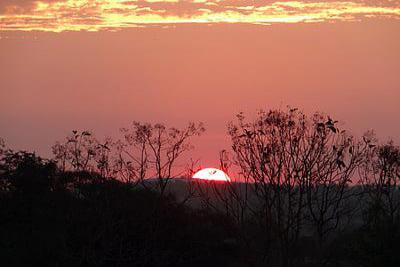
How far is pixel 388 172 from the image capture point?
139ft

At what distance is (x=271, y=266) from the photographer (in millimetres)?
32719

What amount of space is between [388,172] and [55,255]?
849 inches

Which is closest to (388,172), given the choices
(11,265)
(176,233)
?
(176,233)

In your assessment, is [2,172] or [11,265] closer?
[11,265]

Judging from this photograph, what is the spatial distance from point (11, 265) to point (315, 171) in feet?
35.5

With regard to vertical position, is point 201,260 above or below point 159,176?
below

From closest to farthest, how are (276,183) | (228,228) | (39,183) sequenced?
(276,183) → (39,183) → (228,228)

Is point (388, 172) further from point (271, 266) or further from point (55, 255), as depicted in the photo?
point (55, 255)

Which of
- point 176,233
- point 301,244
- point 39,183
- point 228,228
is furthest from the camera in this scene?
point 301,244

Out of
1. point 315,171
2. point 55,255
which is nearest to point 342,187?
point 315,171

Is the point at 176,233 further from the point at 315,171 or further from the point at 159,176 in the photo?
the point at 315,171

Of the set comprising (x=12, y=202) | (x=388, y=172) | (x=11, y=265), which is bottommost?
(x=11, y=265)

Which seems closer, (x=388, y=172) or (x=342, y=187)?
(x=342, y=187)

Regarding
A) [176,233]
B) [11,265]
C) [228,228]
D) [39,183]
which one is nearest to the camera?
[11,265]
